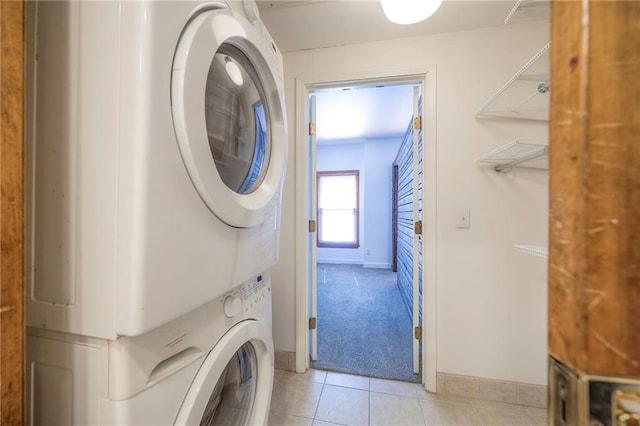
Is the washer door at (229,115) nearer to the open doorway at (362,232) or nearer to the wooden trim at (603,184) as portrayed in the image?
the wooden trim at (603,184)

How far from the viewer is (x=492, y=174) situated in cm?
142

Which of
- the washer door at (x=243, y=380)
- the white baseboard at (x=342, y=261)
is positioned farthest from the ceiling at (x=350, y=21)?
the white baseboard at (x=342, y=261)

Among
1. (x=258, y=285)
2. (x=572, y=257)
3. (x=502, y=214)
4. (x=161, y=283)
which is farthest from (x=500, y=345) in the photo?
(x=161, y=283)

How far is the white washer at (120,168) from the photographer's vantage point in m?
0.44

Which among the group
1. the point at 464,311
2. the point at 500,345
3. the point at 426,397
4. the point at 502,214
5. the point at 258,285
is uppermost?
the point at 502,214

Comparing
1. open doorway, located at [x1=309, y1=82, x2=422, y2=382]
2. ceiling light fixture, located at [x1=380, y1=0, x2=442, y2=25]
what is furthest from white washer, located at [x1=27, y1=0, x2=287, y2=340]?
open doorway, located at [x1=309, y1=82, x2=422, y2=382]

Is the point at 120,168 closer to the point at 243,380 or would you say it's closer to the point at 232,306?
the point at 232,306

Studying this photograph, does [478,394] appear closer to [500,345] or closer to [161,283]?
[500,345]

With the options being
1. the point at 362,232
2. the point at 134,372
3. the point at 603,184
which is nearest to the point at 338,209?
the point at 362,232

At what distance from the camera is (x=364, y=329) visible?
225cm

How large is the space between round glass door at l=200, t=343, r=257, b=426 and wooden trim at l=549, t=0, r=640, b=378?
2.87 feet

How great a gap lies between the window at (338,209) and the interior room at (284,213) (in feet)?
10.3

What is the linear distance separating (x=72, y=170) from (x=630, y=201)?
0.84 m

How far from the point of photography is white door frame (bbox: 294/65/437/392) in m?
1.48
